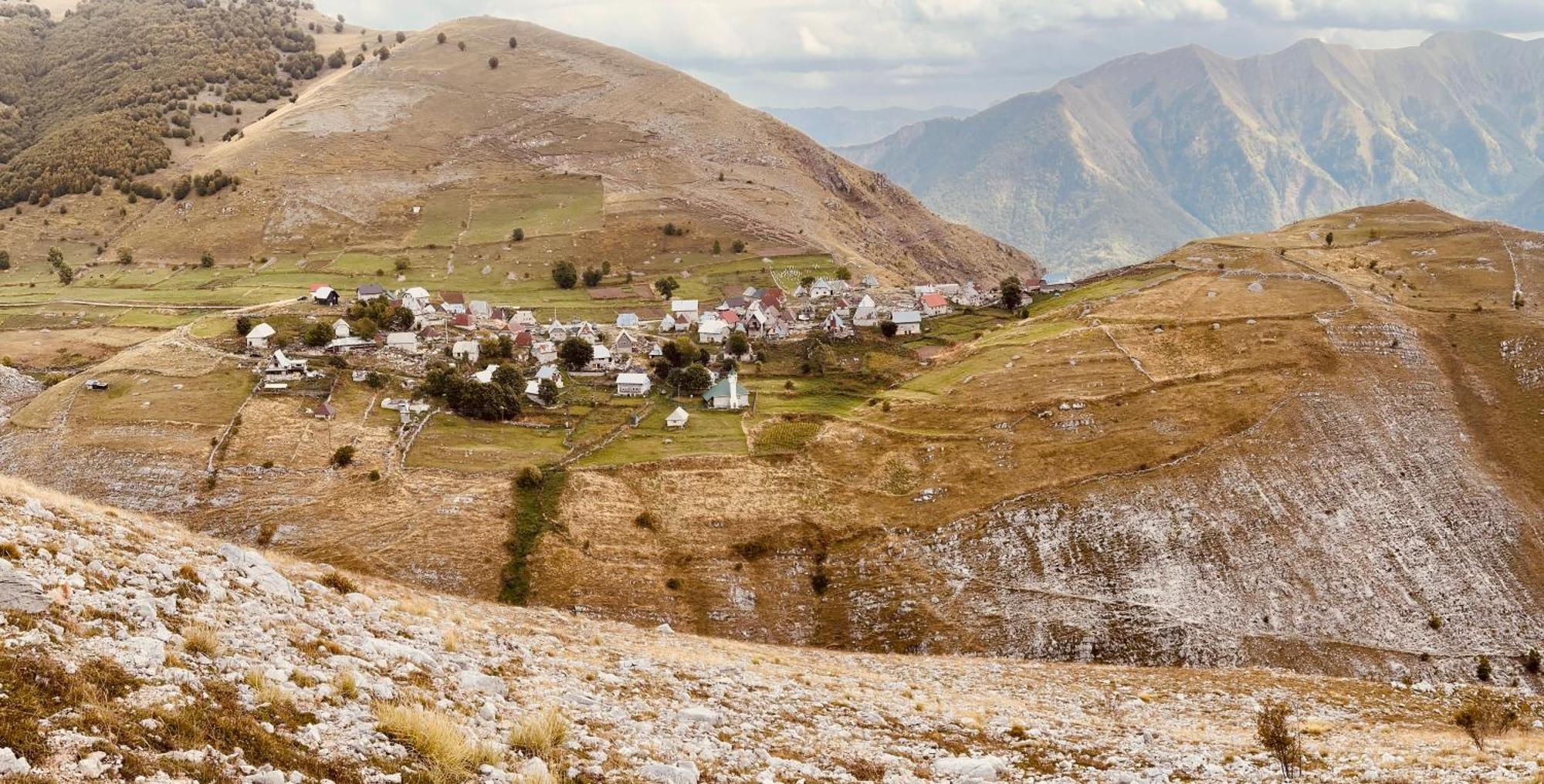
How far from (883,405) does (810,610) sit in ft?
108

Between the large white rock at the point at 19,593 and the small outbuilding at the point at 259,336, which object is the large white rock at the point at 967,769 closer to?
the large white rock at the point at 19,593

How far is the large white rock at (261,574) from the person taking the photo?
2395 centimetres

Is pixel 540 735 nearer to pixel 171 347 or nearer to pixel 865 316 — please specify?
pixel 171 347

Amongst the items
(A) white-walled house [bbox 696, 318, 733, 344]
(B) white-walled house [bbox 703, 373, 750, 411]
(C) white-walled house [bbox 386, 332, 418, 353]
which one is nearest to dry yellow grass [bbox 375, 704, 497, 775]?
(B) white-walled house [bbox 703, 373, 750, 411]

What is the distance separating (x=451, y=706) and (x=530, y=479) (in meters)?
57.4

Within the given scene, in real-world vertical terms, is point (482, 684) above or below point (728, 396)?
below

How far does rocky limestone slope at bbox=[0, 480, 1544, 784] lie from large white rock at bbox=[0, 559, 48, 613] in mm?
44

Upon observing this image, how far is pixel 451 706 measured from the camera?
755 inches

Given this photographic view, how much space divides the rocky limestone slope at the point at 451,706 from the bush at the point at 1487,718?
105 centimetres

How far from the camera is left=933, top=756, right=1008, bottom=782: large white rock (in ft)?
73.4

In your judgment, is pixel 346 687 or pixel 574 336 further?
pixel 574 336

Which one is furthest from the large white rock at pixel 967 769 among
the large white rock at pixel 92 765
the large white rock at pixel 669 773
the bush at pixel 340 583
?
the bush at pixel 340 583

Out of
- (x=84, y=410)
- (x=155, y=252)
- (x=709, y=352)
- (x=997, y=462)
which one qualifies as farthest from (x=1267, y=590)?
(x=155, y=252)

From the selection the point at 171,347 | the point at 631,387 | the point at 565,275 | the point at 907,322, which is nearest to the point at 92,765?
the point at 631,387
